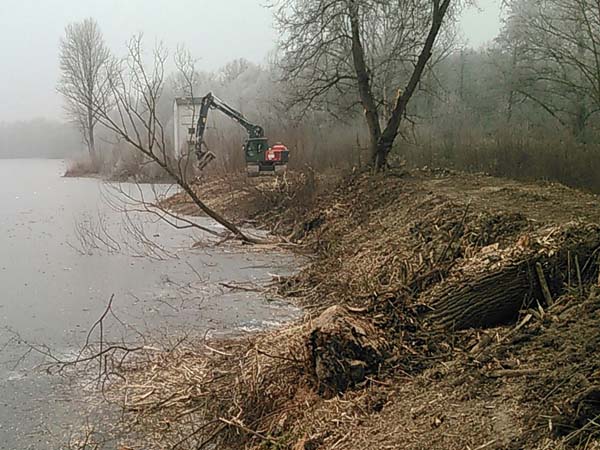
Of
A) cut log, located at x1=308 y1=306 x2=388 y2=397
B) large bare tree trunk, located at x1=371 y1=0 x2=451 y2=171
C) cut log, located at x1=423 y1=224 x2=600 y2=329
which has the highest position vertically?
large bare tree trunk, located at x1=371 y1=0 x2=451 y2=171

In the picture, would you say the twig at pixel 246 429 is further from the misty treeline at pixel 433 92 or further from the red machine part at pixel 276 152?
the red machine part at pixel 276 152

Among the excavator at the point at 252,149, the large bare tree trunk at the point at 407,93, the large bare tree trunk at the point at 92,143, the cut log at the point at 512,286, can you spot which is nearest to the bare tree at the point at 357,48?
the large bare tree trunk at the point at 407,93

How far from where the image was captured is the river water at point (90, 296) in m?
4.89

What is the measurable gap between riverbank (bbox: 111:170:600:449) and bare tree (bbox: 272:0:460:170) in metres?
6.30

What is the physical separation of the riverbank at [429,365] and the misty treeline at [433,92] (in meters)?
6.30

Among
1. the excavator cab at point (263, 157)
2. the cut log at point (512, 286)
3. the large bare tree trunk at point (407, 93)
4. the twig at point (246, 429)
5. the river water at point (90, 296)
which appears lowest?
the river water at point (90, 296)

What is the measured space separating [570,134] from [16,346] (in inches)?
445

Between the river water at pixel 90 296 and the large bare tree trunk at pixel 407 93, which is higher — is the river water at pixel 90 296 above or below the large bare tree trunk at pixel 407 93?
below

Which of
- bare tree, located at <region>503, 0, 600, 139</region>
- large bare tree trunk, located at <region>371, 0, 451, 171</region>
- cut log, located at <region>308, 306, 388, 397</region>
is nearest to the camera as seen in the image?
cut log, located at <region>308, 306, 388, 397</region>

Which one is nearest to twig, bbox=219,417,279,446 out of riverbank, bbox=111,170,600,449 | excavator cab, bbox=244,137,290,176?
riverbank, bbox=111,170,600,449

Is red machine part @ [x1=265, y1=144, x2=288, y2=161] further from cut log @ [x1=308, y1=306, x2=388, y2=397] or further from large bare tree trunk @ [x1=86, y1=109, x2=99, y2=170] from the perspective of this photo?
large bare tree trunk @ [x1=86, y1=109, x2=99, y2=170]

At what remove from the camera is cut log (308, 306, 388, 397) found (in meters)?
4.18

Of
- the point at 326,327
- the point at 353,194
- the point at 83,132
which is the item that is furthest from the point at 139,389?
the point at 83,132

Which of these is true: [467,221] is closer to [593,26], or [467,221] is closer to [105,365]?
[105,365]
